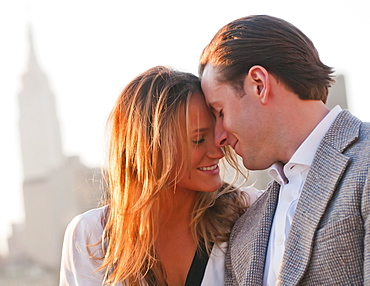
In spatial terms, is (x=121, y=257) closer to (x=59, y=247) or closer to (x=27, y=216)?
(x=59, y=247)

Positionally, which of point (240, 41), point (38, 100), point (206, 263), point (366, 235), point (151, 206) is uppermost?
point (240, 41)

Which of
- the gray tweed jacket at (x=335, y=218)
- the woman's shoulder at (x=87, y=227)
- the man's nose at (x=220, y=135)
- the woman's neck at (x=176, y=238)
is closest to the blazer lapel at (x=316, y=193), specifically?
the gray tweed jacket at (x=335, y=218)

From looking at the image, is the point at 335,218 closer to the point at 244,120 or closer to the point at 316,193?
the point at 316,193

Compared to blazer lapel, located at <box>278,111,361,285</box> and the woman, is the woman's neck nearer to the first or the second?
the woman

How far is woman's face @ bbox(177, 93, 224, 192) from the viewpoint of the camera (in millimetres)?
4320

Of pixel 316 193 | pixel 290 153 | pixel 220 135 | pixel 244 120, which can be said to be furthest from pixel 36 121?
pixel 316 193

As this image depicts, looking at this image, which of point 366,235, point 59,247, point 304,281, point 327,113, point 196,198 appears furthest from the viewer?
point 59,247

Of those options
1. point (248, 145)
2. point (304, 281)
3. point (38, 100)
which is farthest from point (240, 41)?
point (38, 100)

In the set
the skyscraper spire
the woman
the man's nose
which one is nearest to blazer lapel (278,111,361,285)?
the man's nose

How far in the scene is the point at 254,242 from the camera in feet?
12.5

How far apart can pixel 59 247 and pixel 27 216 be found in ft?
44.3

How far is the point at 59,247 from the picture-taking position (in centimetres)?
8294

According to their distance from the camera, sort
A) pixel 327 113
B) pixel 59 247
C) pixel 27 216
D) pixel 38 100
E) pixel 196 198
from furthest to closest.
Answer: pixel 38 100, pixel 27 216, pixel 59 247, pixel 196 198, pixel 327 113

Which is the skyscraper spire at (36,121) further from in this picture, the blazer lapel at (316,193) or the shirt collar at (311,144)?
the blazer lapel at (316,193)
